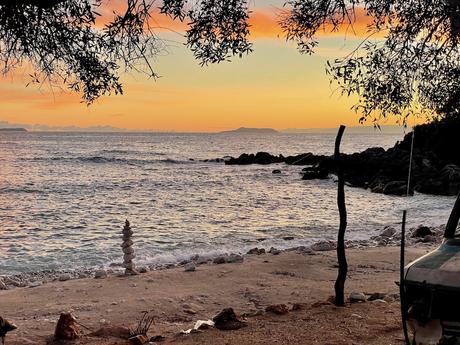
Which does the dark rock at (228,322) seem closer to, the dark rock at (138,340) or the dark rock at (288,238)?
the dark rock at (138,340)

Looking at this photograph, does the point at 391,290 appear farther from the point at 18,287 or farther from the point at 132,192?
the point at 132,192

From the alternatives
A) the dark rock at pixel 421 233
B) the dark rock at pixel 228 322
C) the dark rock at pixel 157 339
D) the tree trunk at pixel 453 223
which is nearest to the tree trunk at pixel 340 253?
the dark rock at pixel 228 322

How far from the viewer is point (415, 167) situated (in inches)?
1708

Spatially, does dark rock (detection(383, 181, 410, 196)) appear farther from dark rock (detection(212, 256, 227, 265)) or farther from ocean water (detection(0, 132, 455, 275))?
dark rock (detection(212, 256, 227, 265))

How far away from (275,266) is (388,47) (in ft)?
23.8

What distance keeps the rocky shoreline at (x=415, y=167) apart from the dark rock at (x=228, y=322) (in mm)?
28637

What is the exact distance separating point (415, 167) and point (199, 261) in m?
30.9

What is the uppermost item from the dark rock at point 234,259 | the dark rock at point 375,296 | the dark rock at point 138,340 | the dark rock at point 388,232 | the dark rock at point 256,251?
the dark rock at point 375,296

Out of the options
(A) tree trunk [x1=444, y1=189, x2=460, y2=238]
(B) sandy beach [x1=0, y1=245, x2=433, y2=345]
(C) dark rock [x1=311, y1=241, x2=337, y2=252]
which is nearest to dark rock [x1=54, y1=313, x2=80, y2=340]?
(B) sandy beach [x1=0, y1=245, x2=433, y2=345]

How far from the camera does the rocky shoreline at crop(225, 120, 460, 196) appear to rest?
37678 millimetres

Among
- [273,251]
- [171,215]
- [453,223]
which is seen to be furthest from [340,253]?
[171,215]

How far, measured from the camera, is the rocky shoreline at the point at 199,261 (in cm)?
1472

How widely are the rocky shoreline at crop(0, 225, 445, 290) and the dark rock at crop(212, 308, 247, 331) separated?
606 cm

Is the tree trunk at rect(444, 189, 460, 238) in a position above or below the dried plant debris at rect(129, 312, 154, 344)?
above
